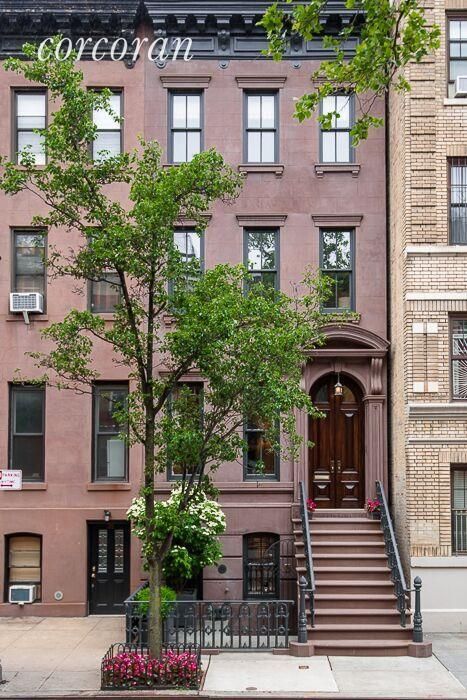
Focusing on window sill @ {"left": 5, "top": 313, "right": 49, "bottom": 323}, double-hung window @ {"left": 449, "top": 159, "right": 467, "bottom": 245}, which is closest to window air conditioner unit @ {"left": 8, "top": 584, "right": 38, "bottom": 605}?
window sill @ {"left": 5, "top": 313, "right": 49, "bottom": 323}

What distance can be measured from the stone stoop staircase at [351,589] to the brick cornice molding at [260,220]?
589 cm

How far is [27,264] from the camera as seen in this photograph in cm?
Answer: 1941

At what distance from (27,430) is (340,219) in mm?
7795

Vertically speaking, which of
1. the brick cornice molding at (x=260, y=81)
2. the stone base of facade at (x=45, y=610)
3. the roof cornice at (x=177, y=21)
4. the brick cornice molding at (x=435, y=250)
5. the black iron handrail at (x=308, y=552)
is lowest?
the stone base of facade at (x=45, y=610)

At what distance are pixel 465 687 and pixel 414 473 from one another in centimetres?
459

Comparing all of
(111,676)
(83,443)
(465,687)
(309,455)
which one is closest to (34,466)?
(83,443)

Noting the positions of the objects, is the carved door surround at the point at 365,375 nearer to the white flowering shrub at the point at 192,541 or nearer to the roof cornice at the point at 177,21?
the white flowering shrub at the point at 192,541

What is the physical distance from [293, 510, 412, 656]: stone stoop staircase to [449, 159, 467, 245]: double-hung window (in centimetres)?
568

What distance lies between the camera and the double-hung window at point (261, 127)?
19.3 metres


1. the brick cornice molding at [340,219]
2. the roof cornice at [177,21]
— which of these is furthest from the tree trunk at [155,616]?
the roof cornice at [177,21]

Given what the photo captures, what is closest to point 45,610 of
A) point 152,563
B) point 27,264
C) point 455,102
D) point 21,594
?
point 21,594

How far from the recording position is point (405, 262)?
17.3m

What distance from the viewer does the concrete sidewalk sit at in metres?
12.7

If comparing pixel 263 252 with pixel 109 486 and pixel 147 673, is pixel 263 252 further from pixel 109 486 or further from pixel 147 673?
pixel 147 673
